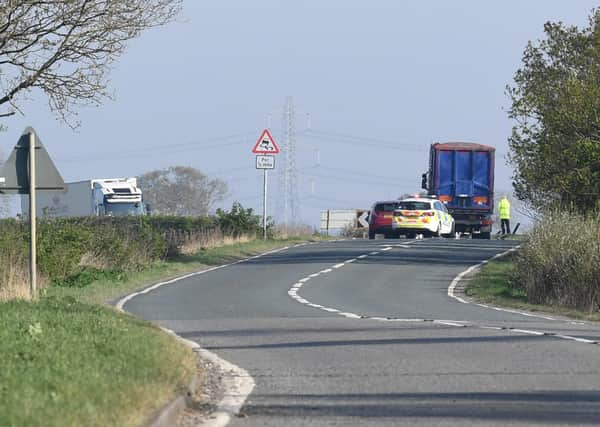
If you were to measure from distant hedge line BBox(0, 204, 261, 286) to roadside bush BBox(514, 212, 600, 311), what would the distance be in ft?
32.3

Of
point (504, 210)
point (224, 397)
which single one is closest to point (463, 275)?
point (224, 397)

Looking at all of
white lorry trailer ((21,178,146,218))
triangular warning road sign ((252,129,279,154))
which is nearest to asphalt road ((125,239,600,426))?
triangular warning road sign ((252,129,279,154))

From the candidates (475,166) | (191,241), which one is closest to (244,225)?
(191,241)

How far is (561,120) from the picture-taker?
32.8 m

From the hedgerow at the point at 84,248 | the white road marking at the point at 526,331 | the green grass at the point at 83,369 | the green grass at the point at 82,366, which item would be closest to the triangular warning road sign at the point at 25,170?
the hedgerow at the point at 84,248

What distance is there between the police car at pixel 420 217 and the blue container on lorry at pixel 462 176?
7.85 feet

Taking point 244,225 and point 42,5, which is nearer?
point 42,5

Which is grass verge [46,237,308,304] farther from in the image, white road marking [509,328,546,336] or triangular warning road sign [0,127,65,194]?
white road marking [509,328,546,336]

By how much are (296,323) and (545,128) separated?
61.3 ft

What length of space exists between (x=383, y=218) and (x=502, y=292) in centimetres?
2638

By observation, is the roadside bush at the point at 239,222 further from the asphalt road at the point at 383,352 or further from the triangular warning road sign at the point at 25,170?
the triangular warning road sign at the point at 25,170

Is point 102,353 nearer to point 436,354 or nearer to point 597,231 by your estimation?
point 436,354

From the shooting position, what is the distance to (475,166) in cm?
5494

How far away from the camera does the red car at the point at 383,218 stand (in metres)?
52.9
